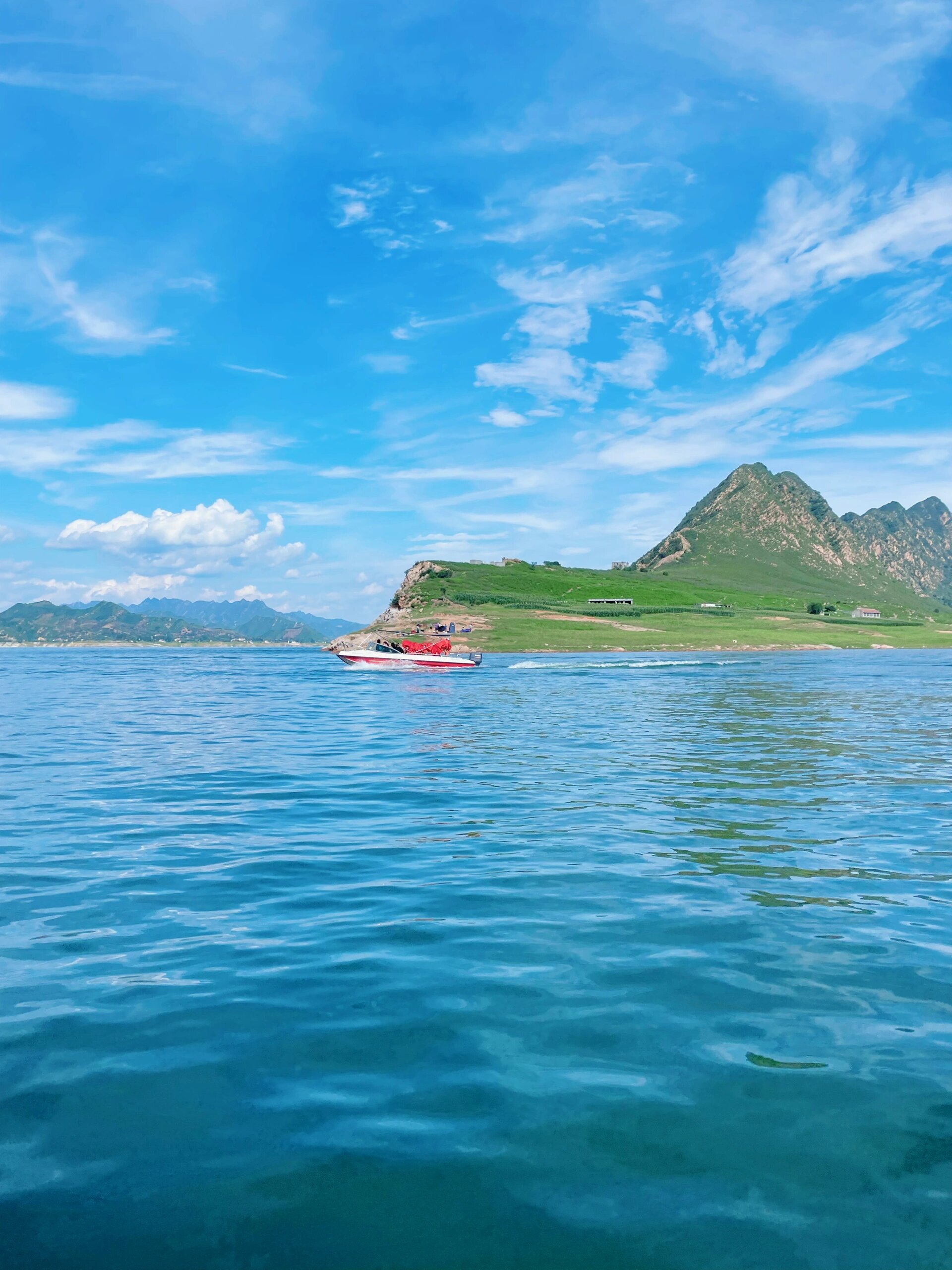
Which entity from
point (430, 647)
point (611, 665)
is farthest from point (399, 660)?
point (611, 665)

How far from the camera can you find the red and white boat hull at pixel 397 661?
317 ft

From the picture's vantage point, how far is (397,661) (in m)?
96.5

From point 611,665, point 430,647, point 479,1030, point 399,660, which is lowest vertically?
point 479,1030

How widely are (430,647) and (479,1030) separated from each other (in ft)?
364

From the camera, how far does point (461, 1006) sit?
30.0ft

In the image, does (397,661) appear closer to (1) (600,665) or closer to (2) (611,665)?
(1) (600,665)

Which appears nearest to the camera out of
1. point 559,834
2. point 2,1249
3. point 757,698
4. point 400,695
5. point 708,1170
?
point 2,1249

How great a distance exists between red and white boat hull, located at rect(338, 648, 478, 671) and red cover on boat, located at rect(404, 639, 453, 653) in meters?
4.46

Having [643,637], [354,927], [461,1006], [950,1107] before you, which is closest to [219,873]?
[354,927]

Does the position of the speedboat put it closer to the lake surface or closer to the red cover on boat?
the red cover on boat

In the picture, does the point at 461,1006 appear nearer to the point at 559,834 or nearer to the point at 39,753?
the point at 559,834

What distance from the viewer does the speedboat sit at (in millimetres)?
96500

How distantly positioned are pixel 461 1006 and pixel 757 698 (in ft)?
159

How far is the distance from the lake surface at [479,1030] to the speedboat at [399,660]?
243 ft
